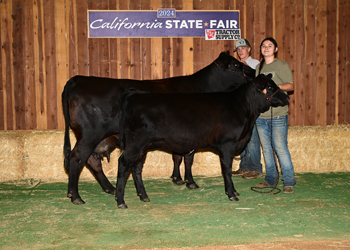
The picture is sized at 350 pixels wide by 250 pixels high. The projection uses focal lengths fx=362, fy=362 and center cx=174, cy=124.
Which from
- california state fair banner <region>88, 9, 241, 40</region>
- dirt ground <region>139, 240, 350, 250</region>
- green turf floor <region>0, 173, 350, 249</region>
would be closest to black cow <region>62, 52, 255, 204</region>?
green turf floor <region>0, 173, 350, 249</region>

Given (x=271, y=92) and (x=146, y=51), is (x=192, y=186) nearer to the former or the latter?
(x=271, y=92)

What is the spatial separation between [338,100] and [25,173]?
591 cm

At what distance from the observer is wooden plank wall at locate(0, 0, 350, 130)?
657cm

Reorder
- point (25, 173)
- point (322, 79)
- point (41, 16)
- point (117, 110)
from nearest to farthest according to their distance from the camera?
point (117, 110)
point (25, 173)
point (41, 16)
point (322, 79)

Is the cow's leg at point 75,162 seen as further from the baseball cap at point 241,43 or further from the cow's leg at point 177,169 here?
the baseball cap at point 241,43

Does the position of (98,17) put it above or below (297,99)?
above

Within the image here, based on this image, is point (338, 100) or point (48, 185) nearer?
point (48, 185)

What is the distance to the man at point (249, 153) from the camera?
5961 mm

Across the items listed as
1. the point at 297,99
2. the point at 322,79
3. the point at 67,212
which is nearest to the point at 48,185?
the point at 67,212

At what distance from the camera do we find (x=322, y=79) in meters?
6.98

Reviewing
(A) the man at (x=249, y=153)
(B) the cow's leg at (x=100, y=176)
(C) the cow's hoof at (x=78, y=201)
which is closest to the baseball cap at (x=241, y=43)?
(A) the man at (x=249, y=153)

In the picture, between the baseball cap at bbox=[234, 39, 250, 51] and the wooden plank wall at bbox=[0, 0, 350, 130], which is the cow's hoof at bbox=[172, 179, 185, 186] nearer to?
the wooden plank wall at bbox=[0, 0, 350, 130]

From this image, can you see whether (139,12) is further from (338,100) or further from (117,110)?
(338,100)

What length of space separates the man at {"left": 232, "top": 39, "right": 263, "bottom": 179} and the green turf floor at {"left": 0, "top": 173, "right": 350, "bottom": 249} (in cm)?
65
